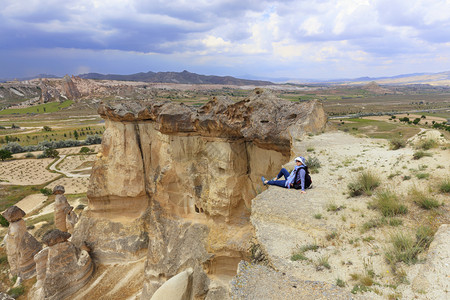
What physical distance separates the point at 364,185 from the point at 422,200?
1.47 meters

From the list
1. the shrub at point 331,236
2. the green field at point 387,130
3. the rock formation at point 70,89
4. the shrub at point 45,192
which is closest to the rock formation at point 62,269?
the shrub at point 331,236

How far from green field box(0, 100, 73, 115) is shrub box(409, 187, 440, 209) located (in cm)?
12768

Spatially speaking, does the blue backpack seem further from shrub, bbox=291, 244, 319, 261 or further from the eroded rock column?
the eroded rock column

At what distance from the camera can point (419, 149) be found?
27.6ft

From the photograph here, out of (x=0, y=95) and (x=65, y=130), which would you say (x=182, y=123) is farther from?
(x=0, y=95)

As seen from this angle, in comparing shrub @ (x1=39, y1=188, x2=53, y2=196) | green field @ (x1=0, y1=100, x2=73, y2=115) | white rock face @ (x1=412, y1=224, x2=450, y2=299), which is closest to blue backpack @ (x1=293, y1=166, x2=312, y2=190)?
white rock face @ (x1=412, y1=224, x2=450, y2=299)

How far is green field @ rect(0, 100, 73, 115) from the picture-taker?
105812 mm

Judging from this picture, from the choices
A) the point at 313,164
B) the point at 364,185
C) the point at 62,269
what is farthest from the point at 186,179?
the point at 364,185

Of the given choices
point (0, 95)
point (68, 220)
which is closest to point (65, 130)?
point (68, 220)

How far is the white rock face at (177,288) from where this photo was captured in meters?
9.43

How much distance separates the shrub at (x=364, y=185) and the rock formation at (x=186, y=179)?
3591mm

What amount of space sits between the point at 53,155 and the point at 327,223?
161 feet

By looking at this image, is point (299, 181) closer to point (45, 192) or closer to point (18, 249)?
point (18, 249)

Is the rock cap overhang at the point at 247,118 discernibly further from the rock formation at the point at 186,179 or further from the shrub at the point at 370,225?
the shrub at the point at 370,225
